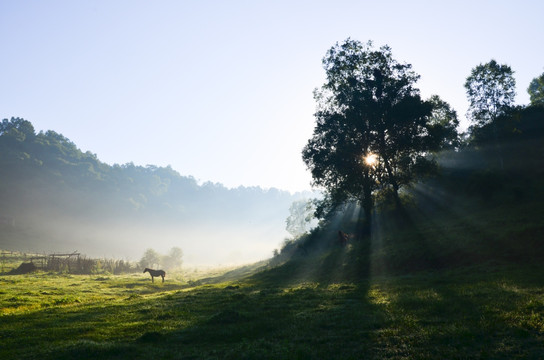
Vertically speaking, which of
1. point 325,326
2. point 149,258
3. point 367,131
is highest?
point 367,131

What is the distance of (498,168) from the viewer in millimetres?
50719

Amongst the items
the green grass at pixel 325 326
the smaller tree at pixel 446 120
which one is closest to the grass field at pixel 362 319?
the green grass at pixel 325 326

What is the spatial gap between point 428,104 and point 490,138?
79.5 ft

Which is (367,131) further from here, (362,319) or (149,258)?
(149,258)

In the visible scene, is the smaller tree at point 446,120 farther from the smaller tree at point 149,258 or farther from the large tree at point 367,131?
the smaller tree at point 149,258

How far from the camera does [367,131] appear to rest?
42.9 m

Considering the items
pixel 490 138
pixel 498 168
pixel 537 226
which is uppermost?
pixel 490 138

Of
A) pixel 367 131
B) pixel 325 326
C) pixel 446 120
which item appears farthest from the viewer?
pixel 446 120

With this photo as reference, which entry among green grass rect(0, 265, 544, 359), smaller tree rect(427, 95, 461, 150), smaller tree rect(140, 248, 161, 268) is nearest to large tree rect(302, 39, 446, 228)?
smaller tree rect(427, 95, 461, 150)

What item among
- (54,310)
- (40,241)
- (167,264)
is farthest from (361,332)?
(40,241)

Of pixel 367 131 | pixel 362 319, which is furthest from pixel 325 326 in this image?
pixel 367 131

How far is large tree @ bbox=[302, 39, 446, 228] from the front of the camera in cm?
4212

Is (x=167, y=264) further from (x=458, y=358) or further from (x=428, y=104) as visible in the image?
(x=458, y=358)

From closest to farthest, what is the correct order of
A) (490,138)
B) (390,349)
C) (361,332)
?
(390,349), (361,332), (490,138)
